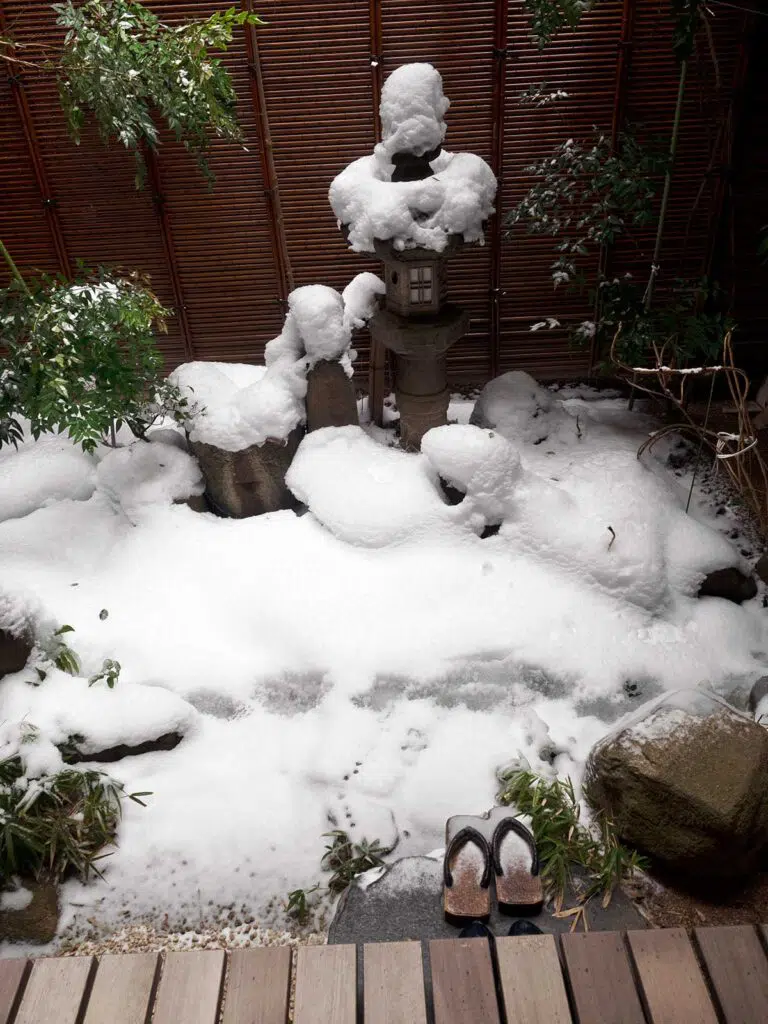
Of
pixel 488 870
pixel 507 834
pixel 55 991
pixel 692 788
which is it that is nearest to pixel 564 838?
pixel 507 834

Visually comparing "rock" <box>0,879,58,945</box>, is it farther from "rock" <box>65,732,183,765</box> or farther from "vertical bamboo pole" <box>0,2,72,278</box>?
"vertical bamboo pole" <box>0,2,72,278</box>

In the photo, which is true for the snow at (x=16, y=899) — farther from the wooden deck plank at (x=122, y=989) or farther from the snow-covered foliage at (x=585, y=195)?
the snow-covered foliage at (x=585, y=195)

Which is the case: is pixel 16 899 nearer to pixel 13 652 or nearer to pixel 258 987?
pixel 13 652

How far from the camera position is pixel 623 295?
490 cm

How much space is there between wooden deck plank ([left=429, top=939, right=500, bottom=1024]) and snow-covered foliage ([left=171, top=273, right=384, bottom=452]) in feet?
10.1

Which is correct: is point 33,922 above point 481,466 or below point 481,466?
below

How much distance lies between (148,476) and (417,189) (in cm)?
232

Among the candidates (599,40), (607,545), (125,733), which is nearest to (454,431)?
(607,545)

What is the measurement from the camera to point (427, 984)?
218 centimetres

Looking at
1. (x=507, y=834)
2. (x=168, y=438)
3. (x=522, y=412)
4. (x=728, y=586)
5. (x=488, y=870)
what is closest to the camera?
(x=488, y=870)

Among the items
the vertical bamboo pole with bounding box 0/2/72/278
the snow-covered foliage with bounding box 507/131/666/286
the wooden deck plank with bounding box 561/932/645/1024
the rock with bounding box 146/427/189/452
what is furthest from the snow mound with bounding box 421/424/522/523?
the vertical bamboo pole with bounding box 0/2/72/278

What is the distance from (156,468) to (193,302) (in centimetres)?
156

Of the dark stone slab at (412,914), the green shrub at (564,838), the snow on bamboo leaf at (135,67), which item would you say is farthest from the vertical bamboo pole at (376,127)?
the dark stone slab at (412,914)

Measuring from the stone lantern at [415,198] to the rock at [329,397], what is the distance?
0.55 meters
